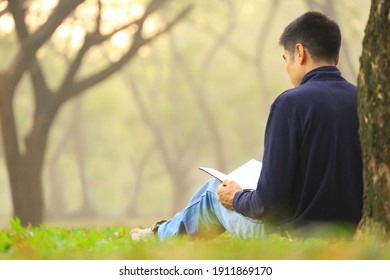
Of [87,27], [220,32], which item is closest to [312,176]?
[87,27]

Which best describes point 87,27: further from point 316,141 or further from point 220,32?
point 316,141

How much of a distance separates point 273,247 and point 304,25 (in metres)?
1.49

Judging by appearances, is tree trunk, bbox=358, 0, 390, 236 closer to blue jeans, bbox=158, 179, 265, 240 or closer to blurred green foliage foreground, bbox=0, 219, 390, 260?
blurred green foliage foreground, bbox=0, 219, 390, 260

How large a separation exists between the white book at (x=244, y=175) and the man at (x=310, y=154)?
14cm

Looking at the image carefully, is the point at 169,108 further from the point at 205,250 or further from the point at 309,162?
the point at 205,250

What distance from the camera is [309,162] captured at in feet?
14.0

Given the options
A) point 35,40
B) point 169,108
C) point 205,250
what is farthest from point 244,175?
point 169,108

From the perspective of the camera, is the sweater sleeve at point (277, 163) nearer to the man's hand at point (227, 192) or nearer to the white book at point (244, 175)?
the man's hand at point (227, 192)

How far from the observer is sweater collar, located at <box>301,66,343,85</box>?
4554 millimetres

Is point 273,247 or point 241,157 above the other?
point 273,247

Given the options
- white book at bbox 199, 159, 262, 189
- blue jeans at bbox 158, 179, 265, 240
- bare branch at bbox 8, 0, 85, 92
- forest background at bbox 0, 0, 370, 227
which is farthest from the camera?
forest background at bbox 0, 0, 370, 227

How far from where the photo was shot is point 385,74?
4.01 metres

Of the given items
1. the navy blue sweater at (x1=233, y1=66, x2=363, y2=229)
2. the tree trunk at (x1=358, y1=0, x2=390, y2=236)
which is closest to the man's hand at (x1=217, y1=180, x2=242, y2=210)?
the navy blue sweater at (x1=233, y1=66, x2=363, y2=229)
